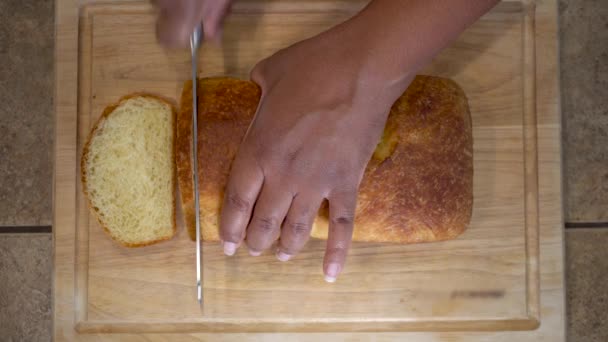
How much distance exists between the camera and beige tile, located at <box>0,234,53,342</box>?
146cm

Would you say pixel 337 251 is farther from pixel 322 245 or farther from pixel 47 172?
pixel 47 172

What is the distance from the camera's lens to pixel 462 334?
1.40 m

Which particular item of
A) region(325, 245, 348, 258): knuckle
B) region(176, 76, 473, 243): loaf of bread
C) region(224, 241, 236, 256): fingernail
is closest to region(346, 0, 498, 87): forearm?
region(176, 76, 473, 243): loaf of bread

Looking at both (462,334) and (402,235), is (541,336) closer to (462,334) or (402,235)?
(462,334)

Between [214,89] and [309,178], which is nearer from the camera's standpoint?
[309,178]

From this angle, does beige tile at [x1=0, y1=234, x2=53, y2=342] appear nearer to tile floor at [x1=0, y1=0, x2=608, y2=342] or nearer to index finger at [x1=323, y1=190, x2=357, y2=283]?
tile floor at [x1=0, y1=0, x2=608, y2=342]

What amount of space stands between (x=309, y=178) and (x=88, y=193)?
0.56 meters

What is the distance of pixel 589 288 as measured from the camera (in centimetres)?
148

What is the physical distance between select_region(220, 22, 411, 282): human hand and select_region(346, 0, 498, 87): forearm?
0.03 meters

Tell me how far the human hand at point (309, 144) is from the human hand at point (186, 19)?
0.71 feet

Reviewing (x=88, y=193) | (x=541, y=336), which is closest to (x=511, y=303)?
(x=541, y=336)

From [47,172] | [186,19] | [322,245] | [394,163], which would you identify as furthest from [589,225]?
[47,172]

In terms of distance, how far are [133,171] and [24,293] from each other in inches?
19.7

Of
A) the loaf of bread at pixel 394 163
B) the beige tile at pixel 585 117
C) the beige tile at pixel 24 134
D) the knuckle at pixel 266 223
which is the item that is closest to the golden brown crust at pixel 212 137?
the loaf of bread at pixel 394 163
